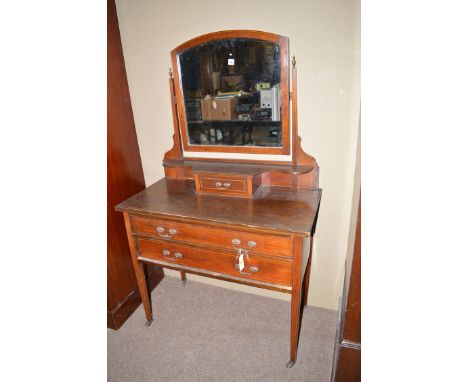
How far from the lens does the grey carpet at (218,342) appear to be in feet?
5.14

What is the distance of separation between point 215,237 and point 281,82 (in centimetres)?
90

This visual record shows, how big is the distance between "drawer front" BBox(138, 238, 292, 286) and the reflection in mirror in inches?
26.5

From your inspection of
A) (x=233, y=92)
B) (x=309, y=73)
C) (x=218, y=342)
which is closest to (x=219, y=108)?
(x=233, y=92)

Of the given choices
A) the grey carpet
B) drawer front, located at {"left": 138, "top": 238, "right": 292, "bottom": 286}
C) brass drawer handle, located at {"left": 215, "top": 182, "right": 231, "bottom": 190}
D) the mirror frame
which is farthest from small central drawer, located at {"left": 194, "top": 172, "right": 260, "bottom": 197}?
the grey carpet

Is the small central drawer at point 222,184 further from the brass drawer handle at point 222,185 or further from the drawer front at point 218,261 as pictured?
the drawer front at point 218,261

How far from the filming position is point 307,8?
1.32 meters

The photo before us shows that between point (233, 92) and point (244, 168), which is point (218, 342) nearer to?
point (244, 168)

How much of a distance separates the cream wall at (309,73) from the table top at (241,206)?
250mm

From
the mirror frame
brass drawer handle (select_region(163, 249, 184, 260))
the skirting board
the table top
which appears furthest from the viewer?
the skirting board

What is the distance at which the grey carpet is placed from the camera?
5.14 feet

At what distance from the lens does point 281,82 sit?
57.8 inches

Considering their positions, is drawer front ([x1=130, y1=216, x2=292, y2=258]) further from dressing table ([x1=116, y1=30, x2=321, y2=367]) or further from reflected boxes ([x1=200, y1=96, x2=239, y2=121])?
reflected boxes ([x1=200, y1=96, x2=239, y2=121])
